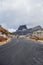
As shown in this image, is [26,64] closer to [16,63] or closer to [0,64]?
[16,63]

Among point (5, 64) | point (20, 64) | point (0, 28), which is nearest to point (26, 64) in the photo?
point (20, 64)

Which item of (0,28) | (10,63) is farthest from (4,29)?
(10,63)

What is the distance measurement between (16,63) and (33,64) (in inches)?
51.0

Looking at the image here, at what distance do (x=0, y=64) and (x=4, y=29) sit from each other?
38.6 m

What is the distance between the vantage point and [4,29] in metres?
54.2

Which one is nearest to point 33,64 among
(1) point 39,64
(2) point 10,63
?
(1) point 39,64

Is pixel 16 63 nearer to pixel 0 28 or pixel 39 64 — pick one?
pixel 39 64

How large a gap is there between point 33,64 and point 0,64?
2.50 metres

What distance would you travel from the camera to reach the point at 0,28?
54000 millimetres

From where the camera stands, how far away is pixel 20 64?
1548 centimetres

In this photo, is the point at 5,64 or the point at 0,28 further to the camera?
the point at 0,28

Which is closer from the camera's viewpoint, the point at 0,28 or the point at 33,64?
the point at 33,64

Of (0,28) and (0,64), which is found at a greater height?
(0,28)

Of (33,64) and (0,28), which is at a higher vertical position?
(0,28)
